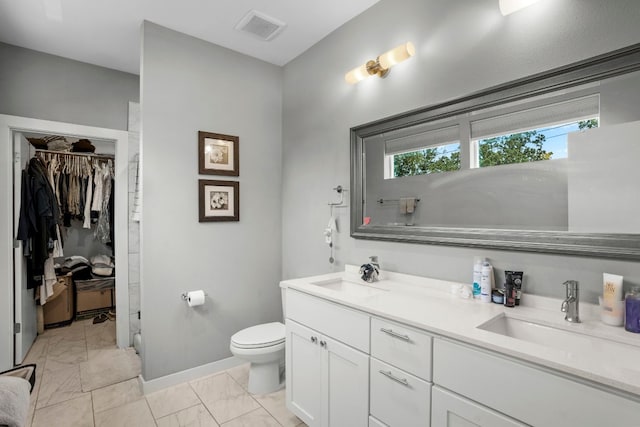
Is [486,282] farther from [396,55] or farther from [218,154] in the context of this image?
[218,154]

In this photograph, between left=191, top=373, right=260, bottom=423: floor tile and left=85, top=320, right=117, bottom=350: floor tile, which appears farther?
left=85, top=320, right=117, bottom=350: floor tile

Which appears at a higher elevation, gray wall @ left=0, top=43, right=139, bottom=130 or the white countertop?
gray wall @ left=0, top=43, right=139, bottom=130

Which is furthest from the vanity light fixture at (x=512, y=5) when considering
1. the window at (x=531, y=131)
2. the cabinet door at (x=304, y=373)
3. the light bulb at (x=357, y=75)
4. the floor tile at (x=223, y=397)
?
the floor tile at (x=223, y=397)

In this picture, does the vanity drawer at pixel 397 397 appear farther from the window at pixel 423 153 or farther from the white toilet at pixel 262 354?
the window at pixel 423 153

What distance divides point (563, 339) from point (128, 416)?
2520 mm

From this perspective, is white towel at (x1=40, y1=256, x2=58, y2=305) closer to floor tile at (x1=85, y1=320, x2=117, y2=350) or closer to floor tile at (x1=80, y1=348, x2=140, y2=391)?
floor tile at (x1=85, y1=320, x2=117, y2=350)

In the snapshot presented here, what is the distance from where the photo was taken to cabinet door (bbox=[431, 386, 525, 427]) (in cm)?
107

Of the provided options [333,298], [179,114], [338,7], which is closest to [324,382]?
[333,298]

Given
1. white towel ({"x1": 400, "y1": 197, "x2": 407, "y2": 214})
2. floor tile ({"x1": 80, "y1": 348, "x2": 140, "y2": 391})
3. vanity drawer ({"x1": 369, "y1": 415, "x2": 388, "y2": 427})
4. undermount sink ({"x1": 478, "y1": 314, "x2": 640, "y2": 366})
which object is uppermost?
white towel ({"x1": 400, "y1": 197, "x2": 407, "y2": 214})

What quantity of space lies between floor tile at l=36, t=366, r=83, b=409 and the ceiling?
274 cm

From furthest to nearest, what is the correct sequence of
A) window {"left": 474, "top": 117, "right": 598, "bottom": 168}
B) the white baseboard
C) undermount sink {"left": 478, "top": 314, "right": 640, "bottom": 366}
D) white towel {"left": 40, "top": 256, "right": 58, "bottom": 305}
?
white towel {"left": 40, "top": 256, "right": 58, "bottom": 305}, the white baseboard, window {"left": 474, "top": 117, "right": 598, "bottom": 168}, undermount sink {"left": 478, "top": 314, "right": 640, "bottom": 366}

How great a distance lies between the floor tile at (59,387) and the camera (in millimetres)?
2287

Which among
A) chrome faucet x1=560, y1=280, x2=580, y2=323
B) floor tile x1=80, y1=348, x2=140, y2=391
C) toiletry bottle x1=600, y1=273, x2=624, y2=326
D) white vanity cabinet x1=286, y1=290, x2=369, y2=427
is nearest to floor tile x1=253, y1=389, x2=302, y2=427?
white vanity cabinet x1=286, y1=290, x2=369, y2=427

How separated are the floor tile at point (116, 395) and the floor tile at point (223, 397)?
16.0 inches
